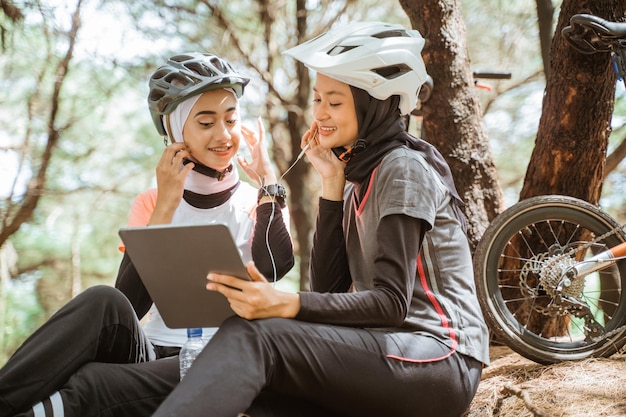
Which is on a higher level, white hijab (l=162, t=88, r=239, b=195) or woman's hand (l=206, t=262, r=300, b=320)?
white hijab (l=162, t=88, r=239, b=195)

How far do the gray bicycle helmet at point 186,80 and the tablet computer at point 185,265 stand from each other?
113cm

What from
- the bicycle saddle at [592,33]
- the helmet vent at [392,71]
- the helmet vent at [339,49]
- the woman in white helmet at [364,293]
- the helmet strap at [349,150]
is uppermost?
the bicycle saddle at [592,33]

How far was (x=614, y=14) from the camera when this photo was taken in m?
3.80

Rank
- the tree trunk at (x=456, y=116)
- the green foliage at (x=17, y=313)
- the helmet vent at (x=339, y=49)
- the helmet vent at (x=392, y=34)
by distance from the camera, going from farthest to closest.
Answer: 1. the green foliage at (x=17, y=313)
2. the tree trunk at (x=456, y=116)
3. the helmet vent at (x=392, y=34)
4. the helmet vent at (x=339, y=49)

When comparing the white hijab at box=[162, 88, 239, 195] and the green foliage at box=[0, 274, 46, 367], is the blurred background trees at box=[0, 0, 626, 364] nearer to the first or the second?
the green foliage at box=[0, 274, 46, 367]

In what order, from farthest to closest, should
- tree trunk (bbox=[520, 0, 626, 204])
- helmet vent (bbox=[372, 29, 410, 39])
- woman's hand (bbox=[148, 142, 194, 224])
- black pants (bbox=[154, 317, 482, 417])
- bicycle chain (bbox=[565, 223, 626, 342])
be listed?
1. tree trunk (bbox=[520, 0, 626, 204])
2. bicycle chain (bbox=[565, 223, 626, 342])
3. woman's hand (bbox=[148, 142, 194, 224])
4. helmet vent (bbox=[372, 29, 410, 39])
5. black pants (bbox=[154, 317, 482, 417])

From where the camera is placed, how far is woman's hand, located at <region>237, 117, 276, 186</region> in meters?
3.37

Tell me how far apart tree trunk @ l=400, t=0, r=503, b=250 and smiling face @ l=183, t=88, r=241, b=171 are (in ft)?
4.90

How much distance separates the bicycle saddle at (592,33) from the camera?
347 cm

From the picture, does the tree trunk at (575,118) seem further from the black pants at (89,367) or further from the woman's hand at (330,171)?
the black pants at (89,367)

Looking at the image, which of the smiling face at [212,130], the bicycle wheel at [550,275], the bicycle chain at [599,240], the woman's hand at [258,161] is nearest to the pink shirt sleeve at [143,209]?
the smiling face at [212,130]

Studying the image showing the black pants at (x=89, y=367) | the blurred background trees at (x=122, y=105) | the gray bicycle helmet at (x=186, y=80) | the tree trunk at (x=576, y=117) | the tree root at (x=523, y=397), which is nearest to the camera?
the black pants at (x=89, y=367)

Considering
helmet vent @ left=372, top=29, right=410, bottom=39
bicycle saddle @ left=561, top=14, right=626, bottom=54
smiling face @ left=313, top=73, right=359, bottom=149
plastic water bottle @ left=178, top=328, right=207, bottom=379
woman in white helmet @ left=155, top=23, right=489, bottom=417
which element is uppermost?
bicycle saddle @ left=561, top=14, right=626, bottom=54

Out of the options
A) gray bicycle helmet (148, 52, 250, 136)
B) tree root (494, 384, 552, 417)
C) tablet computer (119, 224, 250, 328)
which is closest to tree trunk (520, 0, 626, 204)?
tree root (494, 384, 552, 417)
